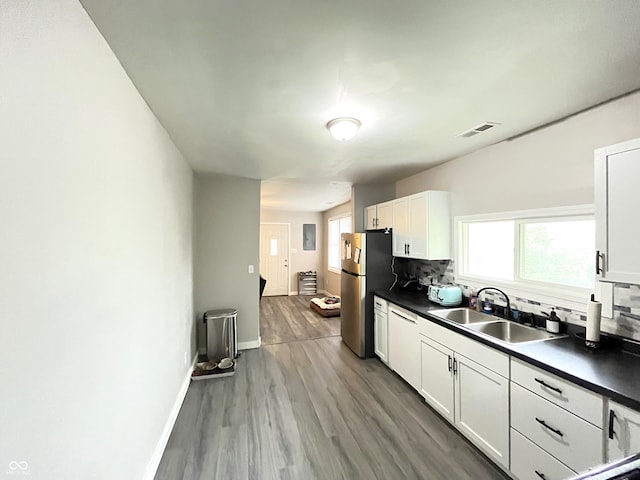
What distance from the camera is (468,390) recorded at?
7.08 feet

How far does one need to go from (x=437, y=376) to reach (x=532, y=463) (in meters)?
0.86

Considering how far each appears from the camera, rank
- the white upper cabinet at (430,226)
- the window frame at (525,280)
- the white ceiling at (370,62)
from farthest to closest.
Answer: the white upper cabinet at (430,226), the window frame at (525,280), the white ceiling at (370,62)

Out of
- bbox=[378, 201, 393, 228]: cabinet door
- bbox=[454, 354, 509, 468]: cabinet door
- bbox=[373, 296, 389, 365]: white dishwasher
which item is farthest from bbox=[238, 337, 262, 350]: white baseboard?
bbox=[454, 354, 509, 468]: cabinet door

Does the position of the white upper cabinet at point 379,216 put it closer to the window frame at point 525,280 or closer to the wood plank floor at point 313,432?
the window frame at point 525,280

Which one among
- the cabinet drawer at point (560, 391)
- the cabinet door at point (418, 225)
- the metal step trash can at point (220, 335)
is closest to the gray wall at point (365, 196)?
the cabinet door at point (418, 225)

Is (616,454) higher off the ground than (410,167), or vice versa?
(410,167)

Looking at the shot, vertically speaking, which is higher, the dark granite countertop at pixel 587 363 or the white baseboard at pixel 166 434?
the dark granite countertop at pixel 587 363

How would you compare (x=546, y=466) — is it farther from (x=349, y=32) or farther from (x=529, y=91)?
(x=349, y=32)

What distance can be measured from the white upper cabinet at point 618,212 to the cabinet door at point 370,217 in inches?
112

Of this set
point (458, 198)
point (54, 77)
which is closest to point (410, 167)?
point (458, 198)

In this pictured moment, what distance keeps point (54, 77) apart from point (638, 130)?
2.89 m

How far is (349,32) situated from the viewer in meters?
1.21

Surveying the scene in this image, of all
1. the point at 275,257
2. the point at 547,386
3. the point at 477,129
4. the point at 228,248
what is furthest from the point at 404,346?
the point at 275,257

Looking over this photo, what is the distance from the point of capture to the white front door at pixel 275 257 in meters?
7.99
